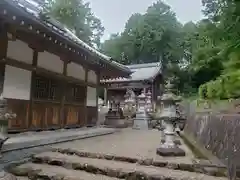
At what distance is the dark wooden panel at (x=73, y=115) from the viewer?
8819mm

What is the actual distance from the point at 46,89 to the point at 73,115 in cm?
192

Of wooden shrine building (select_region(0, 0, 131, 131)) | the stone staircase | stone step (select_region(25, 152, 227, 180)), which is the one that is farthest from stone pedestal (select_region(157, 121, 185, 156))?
wooden shrine building (select_region(0, 0, 131, 131))

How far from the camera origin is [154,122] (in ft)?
54.3

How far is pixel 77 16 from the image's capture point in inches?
1167

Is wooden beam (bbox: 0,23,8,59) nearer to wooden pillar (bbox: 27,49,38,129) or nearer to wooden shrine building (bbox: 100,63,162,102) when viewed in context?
wooden pillar (bbox: 27,49,38,129)

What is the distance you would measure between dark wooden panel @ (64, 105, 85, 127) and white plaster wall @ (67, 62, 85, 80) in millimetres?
1215

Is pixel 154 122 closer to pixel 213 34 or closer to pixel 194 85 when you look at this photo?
pixel 213 34

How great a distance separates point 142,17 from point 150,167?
40.0 meters

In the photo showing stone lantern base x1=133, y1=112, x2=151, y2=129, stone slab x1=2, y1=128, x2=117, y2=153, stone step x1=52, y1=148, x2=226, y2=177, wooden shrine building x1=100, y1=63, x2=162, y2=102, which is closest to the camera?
stone step x1=52, y1=148, x2=226, y2=177

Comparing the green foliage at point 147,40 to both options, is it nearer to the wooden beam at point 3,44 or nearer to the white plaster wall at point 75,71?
the white plaster wall at point 75,71

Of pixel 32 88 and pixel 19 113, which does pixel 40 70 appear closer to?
pixel 32 88

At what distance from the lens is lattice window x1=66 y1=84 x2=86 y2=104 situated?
9094 millimetres

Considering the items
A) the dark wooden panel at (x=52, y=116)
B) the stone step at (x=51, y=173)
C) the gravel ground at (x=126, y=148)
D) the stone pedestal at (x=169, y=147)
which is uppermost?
the dark wooden panel at (x=52, y=116)

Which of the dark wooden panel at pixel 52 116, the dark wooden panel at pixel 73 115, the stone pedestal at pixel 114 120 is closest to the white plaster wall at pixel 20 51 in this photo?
the dark wooden panel at pixel 52 116
